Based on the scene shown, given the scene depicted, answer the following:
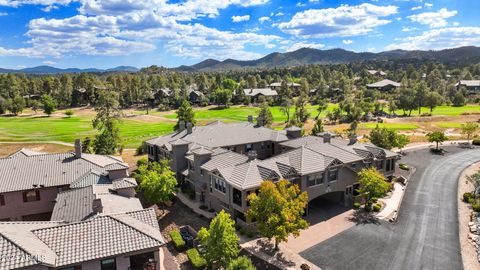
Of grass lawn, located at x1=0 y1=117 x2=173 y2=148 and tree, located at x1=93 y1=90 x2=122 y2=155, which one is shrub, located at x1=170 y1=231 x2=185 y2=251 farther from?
grass lawn, located at x1=0 y1=117 x2=173 y2=148

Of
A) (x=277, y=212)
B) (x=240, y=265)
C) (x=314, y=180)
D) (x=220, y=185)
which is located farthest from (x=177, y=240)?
(x=314, y=180)

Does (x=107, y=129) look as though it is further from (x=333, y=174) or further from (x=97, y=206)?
(x=333, y=174)

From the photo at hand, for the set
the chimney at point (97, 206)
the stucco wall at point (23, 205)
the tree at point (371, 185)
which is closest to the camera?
the chimney at point (97, 206)

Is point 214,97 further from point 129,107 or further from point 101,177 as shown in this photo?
point 101,177

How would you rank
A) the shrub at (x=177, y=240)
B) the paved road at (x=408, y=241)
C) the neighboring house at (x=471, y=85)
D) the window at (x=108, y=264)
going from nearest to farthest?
1. the window at (x=108, y=264)
2. the paved road at (x=408, y=241)
3. the shrub at (x=177, y=240)
4. the neighboring house at (x=471, y=85)

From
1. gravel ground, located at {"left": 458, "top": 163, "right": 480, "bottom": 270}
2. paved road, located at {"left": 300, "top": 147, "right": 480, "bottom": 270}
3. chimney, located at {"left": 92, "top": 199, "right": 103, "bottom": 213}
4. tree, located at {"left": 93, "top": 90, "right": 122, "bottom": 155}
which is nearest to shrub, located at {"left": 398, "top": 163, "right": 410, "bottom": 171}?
gravel ground, located at {"left": 458, "top": 163, "right": 480, "bottom": 270}

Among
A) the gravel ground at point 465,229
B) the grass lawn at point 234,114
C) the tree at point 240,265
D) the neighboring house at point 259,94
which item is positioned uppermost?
the neighboring house at point 259,94

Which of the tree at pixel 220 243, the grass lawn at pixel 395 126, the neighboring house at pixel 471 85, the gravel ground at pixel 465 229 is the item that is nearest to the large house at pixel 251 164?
the tree at pixel 220 243

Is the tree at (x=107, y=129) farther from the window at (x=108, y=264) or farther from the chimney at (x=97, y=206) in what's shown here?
the window at (x=108, y=264)
